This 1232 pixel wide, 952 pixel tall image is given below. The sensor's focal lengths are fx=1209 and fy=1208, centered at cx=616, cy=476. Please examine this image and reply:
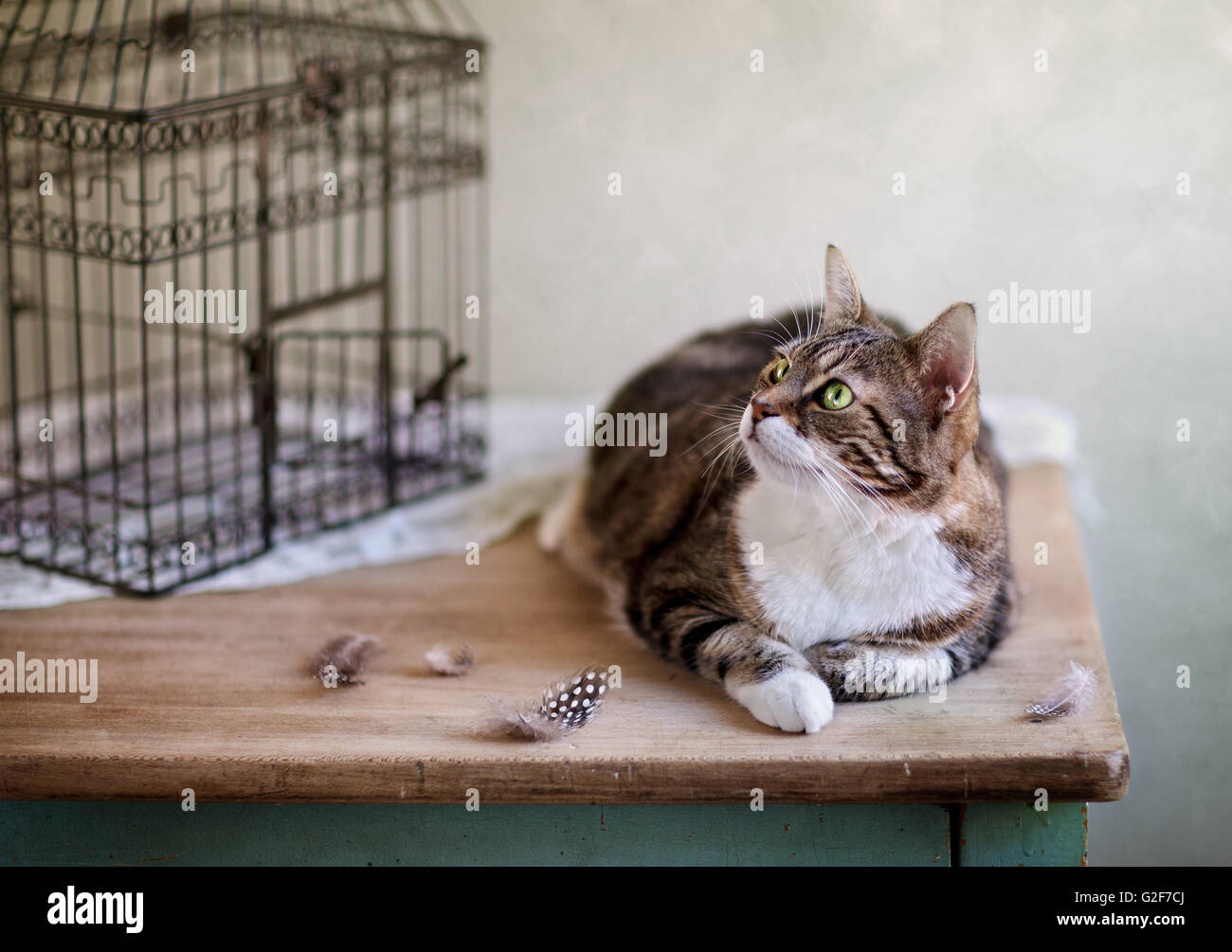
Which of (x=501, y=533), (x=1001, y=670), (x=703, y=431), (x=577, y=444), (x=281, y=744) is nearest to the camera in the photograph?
(x=281, y=744)

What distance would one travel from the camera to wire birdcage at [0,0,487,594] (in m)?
1.25

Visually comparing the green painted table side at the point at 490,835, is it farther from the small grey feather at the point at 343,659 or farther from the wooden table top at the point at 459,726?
the small grey feather at the point at 343,659

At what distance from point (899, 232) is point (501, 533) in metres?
0.79

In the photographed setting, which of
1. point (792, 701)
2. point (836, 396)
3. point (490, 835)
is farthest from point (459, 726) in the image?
point (836, 396)

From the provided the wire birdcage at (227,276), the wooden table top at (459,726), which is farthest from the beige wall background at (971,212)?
the wooden table top at (459,726)

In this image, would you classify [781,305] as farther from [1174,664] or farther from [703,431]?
[1174,664]

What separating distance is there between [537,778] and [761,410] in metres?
0.36

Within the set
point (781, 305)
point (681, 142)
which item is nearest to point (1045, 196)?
point (781, 305)

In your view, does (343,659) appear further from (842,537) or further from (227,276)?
(227,276)

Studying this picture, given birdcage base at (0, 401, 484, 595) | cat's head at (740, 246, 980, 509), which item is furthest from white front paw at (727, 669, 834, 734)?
birdcage base at (0, 401, 484, 595)

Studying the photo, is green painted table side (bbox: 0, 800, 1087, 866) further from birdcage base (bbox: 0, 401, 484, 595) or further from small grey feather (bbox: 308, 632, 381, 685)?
birdcage base (bbox: 0, 401, 484, 595)

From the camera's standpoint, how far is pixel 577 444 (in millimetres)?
1852

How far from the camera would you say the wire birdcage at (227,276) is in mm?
→ 1246

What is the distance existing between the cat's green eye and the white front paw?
231 millimetres
